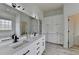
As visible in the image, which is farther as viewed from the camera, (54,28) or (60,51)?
(54,28)

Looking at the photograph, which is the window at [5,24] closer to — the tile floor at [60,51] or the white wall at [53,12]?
the tile floor at [60,51]

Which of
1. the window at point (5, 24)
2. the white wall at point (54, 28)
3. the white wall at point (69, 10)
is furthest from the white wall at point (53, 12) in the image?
the window at point (5, 24)

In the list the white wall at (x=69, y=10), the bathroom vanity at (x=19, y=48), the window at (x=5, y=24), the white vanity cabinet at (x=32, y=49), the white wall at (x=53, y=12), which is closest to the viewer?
the bathroom vanity at (x=19, y=48)

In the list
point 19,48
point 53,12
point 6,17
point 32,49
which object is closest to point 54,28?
point 53,12

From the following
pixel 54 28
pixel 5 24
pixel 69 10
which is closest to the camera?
pixel 5 24

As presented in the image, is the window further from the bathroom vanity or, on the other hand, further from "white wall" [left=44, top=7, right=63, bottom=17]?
"white wall" [left=44, top=7, right=63, bottom=17]

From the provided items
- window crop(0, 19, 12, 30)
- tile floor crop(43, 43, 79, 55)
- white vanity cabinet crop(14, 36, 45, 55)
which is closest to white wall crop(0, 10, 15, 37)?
window crop(0, 19, 12, 30)

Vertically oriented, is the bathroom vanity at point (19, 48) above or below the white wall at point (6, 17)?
below

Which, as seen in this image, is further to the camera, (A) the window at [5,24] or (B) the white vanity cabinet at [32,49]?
(A) the window at [5,24]

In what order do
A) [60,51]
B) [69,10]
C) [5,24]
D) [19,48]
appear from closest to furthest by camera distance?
[19,48] → [5,24] → [60,51] → [69,10]

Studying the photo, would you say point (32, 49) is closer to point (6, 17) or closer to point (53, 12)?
point (6, 17)

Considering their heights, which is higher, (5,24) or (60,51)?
(5,24)

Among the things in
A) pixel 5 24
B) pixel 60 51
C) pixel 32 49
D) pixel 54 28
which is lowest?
pixel 60 51
